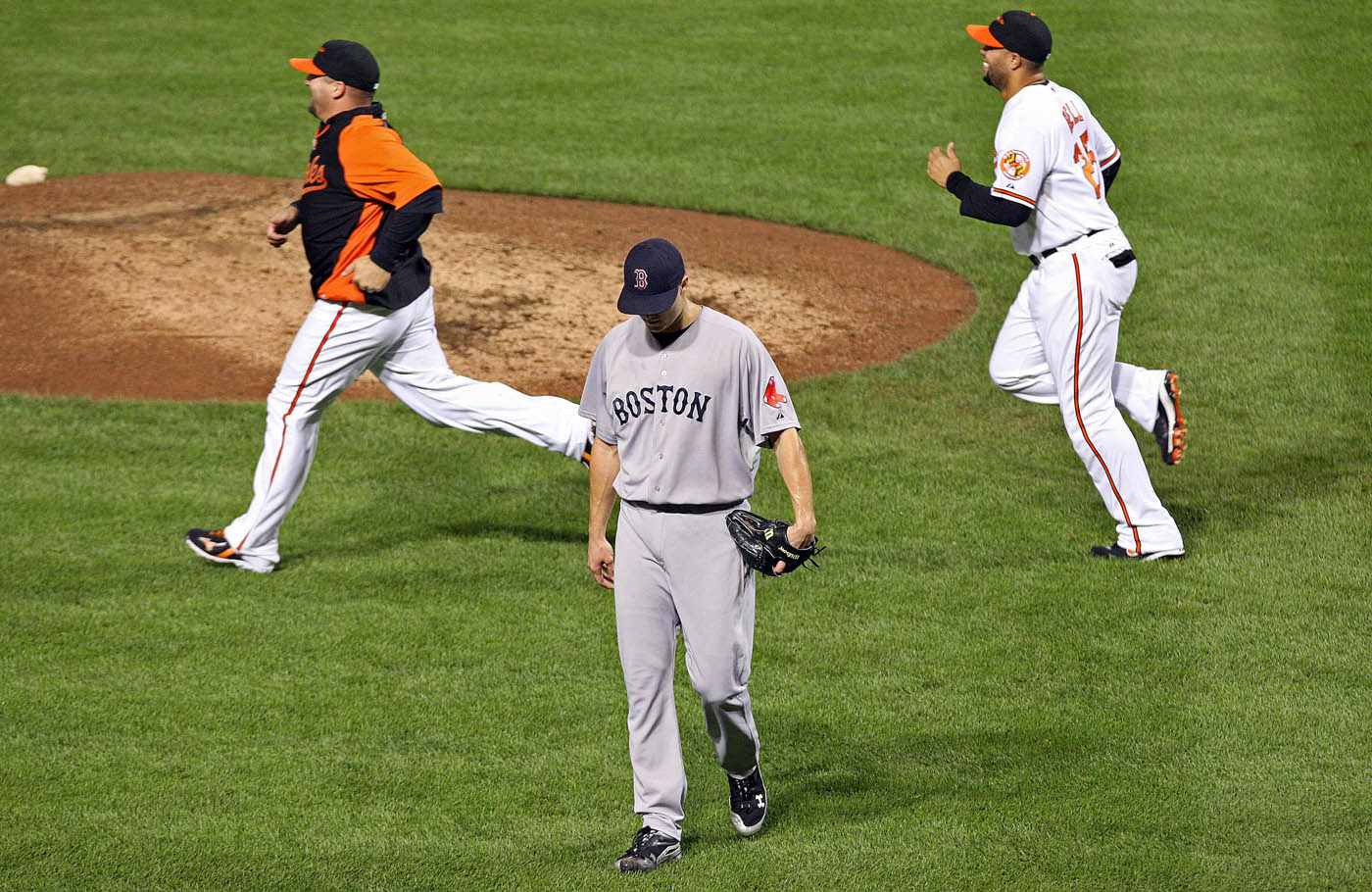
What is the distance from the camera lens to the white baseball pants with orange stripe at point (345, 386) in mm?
6742

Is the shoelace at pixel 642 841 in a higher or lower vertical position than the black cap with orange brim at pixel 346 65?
lower

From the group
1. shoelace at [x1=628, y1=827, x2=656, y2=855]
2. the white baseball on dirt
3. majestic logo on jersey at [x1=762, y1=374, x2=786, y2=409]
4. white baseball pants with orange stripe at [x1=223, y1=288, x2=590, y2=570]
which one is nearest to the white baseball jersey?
white baseball pants with orange stripe at [x1=223, y1=288, x2=590, y2=570]

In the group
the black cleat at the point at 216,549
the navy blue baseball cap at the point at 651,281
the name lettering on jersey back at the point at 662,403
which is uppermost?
the navy blue baseball cap at the point at 651,281

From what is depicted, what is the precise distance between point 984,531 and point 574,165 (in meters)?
7.38

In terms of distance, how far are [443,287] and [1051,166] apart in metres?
5.12

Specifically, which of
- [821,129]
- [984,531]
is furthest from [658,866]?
[821,129]

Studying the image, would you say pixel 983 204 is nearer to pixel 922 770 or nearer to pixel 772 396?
pixel 772 396

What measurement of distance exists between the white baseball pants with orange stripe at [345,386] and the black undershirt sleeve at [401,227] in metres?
0.31

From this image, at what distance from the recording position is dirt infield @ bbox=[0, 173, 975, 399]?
9422mm

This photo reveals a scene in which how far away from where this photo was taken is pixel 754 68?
53.8 ft

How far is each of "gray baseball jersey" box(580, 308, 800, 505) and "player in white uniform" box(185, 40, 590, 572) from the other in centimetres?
231

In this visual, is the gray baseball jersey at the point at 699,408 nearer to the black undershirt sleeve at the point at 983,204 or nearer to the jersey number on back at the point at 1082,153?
the black undershirt sleeve at the point at 983,204

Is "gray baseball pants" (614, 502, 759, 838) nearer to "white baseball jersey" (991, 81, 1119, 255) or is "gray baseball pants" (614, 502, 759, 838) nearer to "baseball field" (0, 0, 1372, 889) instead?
"baseball field" (0, 0, 1372, 889)

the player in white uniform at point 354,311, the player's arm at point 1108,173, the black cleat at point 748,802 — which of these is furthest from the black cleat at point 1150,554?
the black cleat at point 748,802
